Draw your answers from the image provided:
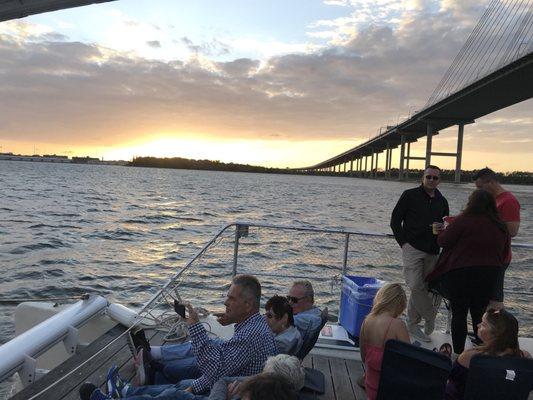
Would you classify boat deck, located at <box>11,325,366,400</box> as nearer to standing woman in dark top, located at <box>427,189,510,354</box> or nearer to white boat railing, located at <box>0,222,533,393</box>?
white boat railing, located at <box>0,222,533,393</box>

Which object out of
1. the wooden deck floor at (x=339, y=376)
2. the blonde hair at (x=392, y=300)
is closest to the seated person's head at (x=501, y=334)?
the blonde hair at (x=392, y=300)

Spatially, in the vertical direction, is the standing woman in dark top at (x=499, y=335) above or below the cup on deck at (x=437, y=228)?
below

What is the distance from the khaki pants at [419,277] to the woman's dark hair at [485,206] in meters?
0.79

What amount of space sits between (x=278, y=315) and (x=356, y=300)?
1.27 metres

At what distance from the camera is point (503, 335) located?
2713mm

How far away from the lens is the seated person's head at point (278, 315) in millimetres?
3279

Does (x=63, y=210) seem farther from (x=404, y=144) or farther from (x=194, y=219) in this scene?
(x=404, y=144)

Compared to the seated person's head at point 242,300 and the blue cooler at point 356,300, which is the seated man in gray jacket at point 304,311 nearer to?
the blue cooler at point 356,300

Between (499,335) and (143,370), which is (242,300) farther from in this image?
(499,335)

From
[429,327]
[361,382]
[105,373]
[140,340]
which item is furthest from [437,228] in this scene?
[105,373]

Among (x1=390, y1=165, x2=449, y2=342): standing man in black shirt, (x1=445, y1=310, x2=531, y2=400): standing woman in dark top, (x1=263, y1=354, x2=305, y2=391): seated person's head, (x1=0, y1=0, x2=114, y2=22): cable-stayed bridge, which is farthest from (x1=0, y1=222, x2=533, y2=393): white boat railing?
(x1=0, y1=0, x2=114, y2=22): cable-stayed bridge

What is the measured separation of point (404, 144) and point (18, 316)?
79179 mm

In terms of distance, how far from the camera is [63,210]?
26.5 meters

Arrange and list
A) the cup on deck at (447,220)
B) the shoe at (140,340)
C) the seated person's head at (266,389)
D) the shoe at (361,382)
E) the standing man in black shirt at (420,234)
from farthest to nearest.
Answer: the standing man in black shirt at (420,234), the cup on deck at (447,220), the shoe at (361,382), the shoe at (140,340), the seated person's head at (266,389)
